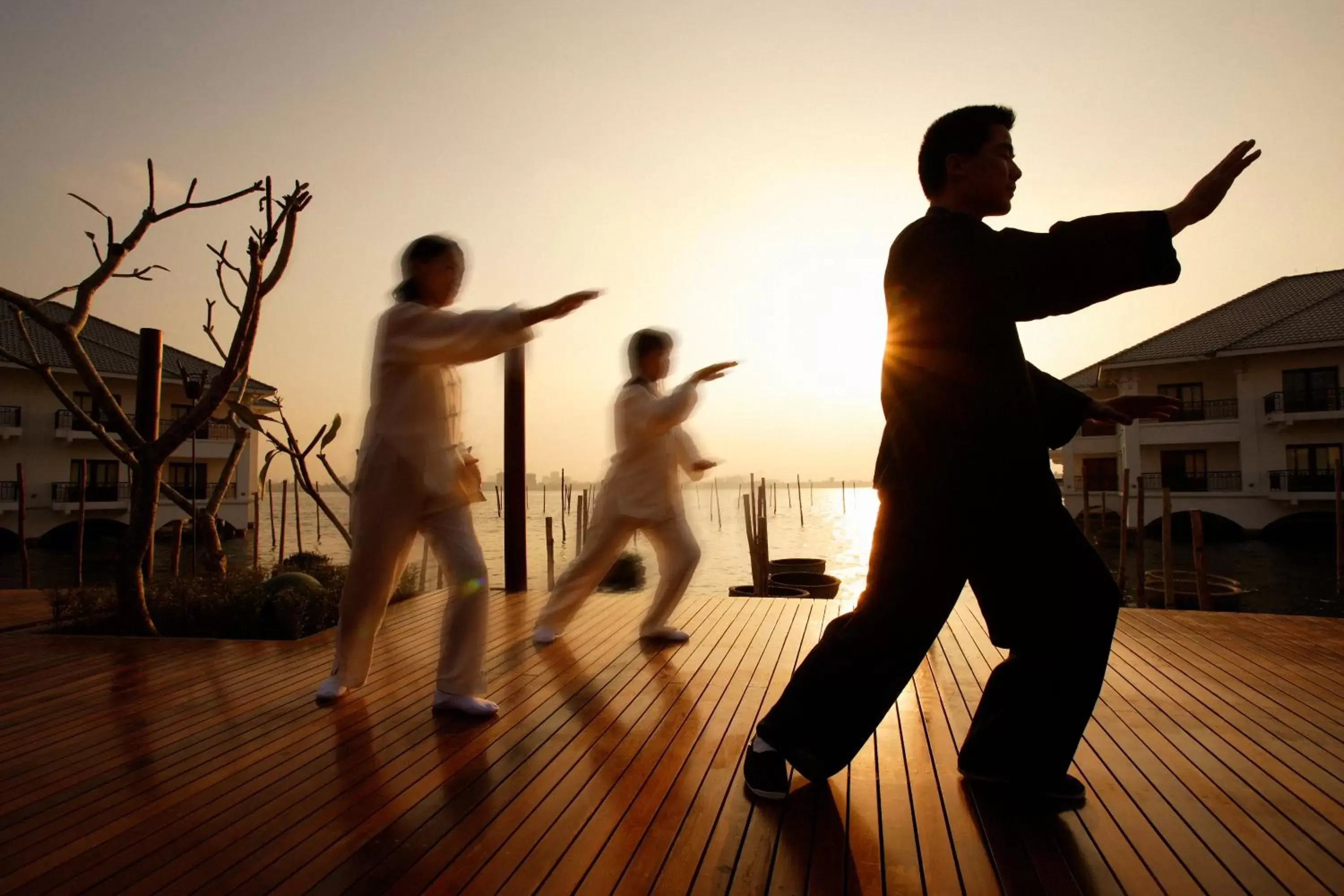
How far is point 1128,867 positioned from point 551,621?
9.72 ft

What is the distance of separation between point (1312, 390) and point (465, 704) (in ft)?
94.1

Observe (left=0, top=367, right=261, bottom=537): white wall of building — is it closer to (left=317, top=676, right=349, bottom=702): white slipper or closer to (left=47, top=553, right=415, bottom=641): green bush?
(left=47, top=553, right=415, bottom=641): green bush

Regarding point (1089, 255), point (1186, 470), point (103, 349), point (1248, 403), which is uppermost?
point (103, 349)

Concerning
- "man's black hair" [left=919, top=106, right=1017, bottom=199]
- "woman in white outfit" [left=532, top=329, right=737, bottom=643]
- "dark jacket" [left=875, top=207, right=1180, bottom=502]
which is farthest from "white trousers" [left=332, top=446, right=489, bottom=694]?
"man's black hair" [left=919, top=106, right=1017, bottom=199]

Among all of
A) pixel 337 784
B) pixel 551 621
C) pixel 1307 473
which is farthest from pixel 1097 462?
pixel 337 784

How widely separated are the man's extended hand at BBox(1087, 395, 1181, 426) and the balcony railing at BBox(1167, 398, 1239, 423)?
87.2 feet

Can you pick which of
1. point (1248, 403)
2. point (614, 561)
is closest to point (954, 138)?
point (614, 561)

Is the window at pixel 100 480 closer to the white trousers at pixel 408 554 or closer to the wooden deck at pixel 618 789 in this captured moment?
the wooden deck at pixel 618 789

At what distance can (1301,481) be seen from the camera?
909 inches

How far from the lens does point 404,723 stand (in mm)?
2648

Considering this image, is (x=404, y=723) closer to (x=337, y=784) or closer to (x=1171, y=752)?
(x=337, y=784)

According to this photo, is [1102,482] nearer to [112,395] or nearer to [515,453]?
[515,453]

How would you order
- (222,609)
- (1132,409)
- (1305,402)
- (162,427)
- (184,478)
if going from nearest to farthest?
(1132,409) < (222,609) < (1305,402) < (162,427) < (184,478)

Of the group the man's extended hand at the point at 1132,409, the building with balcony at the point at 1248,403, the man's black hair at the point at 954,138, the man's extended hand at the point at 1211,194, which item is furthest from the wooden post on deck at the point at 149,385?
the building with balcony at the point at 1248,403
